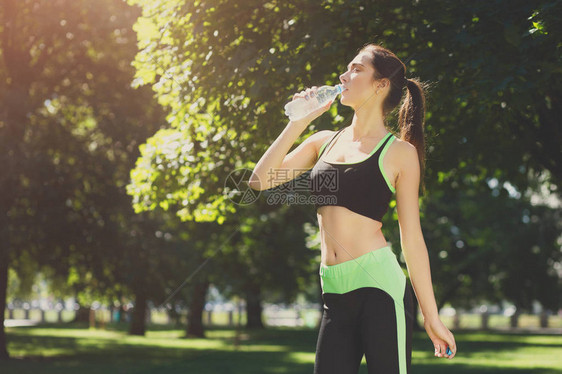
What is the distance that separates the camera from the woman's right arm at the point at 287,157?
3.16m

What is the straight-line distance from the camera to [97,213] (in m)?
18.3

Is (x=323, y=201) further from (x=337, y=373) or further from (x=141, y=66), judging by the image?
(x=141, y=66)

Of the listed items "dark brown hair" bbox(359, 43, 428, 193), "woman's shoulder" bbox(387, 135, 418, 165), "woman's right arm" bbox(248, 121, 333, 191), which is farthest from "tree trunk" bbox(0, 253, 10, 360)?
"woman's shoulder" bbox(387, 135, 418, 165)

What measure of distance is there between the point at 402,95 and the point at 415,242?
2.46ft

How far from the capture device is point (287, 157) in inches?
135

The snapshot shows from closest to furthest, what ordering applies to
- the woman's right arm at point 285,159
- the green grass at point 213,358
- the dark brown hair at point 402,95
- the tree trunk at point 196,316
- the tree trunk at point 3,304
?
the woman's right arm at point 285,159, the dark brown hair at point 402,95, the green grass at point 213,358, the tree trunk at point 3,304, the tree trunk at point 196,316

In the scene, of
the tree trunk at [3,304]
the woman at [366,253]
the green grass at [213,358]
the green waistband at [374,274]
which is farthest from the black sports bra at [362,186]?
the tree trunk at [3,304]

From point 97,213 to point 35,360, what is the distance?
391cm

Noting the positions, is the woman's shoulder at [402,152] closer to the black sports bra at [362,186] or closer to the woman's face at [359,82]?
the black sports bra at [362,186]

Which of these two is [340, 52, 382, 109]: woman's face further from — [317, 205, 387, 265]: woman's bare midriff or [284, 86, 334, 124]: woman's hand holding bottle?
[317, 205, 387, 265]: woman's bare midriff

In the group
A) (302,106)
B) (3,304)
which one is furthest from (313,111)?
(3,304)

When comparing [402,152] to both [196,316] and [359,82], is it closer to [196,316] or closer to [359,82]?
[359,82]

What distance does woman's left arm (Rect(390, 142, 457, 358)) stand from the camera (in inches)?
124

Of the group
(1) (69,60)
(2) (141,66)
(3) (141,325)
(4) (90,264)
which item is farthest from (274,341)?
(2) (141,66)
